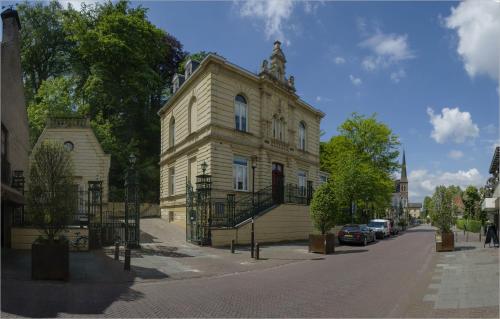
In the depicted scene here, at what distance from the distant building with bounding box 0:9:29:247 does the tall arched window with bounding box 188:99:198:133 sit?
10.5 m

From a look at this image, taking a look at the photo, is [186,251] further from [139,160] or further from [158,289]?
[139,160]

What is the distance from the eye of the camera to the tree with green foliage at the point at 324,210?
2161 cm

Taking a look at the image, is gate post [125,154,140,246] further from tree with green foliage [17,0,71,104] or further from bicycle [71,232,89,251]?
tree with green foliage [17,0,71,104]

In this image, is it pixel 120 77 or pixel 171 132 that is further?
pixel 120 77

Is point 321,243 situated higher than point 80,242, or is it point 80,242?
point 80,242

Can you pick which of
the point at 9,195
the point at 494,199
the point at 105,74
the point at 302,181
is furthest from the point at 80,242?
the point at 494,199

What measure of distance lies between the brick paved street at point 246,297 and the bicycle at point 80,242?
751 cm

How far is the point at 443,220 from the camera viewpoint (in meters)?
24.1

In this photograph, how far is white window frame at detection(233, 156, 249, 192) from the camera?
28.0 metres

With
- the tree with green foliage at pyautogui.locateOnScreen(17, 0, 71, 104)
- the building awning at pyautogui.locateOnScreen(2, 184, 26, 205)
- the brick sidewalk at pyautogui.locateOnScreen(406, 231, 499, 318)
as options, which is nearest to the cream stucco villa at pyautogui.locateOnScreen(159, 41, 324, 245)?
the building awning at pyautogui.locateOnScreen(2, 184, 26, 205)

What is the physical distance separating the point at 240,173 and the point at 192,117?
5.53m

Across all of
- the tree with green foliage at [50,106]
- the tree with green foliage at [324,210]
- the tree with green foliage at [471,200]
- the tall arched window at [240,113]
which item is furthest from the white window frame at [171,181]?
the tree with green foliage at [471,200]

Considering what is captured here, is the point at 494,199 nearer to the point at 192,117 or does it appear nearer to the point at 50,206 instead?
the point at 192,117

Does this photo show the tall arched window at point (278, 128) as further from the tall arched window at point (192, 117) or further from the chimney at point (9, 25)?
the chimney at point (9, 25)
